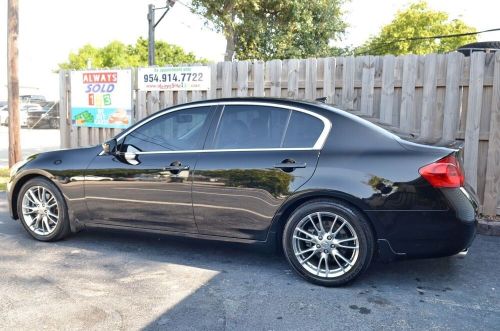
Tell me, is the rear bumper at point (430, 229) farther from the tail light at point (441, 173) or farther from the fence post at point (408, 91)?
the fence post at point (408, 91)

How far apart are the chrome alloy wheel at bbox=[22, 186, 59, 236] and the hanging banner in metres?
3.77

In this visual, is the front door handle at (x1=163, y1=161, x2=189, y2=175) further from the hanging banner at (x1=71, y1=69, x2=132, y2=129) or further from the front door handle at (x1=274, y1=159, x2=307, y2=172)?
the hanging banner at (x1=71, y1=69, x2=132, y2=129)

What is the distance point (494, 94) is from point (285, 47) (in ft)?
54.2

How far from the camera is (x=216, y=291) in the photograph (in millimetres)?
3828

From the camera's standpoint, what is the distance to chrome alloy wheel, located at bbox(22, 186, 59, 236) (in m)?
5.05

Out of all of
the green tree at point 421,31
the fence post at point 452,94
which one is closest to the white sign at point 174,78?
the fence post at point 452,94

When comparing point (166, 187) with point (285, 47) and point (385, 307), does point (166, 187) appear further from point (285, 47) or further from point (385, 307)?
point (285, 47)

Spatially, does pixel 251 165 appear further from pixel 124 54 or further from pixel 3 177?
pixel 124 54

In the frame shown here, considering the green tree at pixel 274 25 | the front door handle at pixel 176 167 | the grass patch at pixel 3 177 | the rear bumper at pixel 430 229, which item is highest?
the green tree at pixel 274 25

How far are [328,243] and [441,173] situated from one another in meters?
1.03

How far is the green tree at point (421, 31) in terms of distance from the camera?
3155 centimetres

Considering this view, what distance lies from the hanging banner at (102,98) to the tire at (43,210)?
12.3 ft

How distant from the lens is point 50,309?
3475 millimetres

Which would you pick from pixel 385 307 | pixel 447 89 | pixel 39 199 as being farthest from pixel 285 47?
pixel 385 307
